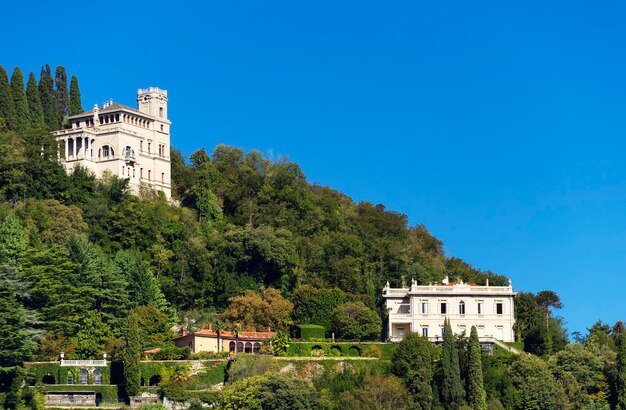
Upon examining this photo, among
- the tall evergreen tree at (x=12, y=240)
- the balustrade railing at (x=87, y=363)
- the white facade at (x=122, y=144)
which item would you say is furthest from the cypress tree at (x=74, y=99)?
the balustrade railing at (x=87, y=363)

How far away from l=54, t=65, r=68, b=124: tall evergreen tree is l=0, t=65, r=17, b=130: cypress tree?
7130 mm

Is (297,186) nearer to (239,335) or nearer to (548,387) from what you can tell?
(239,335)

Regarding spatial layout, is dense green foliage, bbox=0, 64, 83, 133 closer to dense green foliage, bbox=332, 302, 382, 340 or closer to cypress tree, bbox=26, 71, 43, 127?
cypress tree, bbox=26, 71, 43, 127

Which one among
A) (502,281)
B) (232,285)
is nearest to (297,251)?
(232,285)

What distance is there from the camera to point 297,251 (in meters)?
106

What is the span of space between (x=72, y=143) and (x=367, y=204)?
22.9m

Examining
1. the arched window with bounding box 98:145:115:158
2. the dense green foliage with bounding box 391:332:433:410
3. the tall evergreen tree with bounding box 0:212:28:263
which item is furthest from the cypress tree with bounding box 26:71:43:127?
the dense green foliage with bounding box 391:332:433:410

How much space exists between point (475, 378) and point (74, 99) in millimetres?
51479

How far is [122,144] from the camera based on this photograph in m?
113

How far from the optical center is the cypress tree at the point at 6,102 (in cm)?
11375

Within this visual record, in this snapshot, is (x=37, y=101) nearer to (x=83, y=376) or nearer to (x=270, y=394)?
(x=83, y=376)

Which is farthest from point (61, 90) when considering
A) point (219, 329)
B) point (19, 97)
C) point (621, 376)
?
point (621, 376)

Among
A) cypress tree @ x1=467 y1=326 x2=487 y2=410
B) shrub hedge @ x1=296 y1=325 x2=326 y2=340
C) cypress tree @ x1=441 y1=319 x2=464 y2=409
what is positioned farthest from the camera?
shrub hedge @ x1=296 y1=325 x2=326 y2=340

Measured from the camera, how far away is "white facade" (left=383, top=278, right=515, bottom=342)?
313 ft
